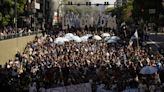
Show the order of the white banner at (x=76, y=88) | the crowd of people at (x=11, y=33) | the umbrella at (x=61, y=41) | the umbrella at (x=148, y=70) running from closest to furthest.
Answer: the white banner at (x=76, y=88) < the umbrella at (x=148, y=70) < the crowd of people at (x=11, y=33) < the umbrella at (x=61, y=41)

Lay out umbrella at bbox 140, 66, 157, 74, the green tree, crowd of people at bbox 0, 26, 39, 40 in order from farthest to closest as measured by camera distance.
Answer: the green tree < crowd of people at bbox 0, 26, 39, 40 < umbrella at bbox 140, 66, 157, 74

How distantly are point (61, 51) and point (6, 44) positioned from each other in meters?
6.44

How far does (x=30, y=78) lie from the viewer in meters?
23.2

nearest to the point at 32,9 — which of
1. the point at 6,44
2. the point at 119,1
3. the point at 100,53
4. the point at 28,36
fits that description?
the point at 28,36

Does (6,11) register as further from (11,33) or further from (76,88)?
(76,88)

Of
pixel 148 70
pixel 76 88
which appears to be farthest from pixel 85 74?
pixel 76 88

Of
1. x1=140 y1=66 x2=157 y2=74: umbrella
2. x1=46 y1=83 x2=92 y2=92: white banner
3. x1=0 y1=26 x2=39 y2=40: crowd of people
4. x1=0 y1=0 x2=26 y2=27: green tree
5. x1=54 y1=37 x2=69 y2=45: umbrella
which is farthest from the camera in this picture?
x1=0 y1=0 x2=26 y2=27: green tree

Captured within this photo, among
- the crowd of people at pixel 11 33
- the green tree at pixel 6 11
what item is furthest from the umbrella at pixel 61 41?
the green tree at pixel 6 11

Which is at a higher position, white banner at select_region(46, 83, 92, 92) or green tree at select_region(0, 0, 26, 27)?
white banner at select_region(46, 83, 92, 92)

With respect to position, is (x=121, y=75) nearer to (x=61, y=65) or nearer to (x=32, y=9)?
(x=61, y=65)

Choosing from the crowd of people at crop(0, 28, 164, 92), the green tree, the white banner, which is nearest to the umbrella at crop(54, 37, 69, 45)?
the crowd of people at crop(0, 28, 164, 92)

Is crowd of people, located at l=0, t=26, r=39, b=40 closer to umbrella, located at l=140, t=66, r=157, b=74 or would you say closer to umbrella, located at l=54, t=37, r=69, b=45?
umbrella, located at l=54, t=37, r=69, b=45

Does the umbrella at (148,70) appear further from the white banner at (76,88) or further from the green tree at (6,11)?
the green tree at (6,11)

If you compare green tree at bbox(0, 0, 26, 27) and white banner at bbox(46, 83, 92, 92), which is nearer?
white banner at bbox(46, 83, 92, 92)
